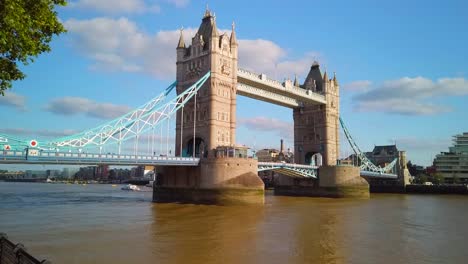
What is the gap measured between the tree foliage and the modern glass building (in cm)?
10422

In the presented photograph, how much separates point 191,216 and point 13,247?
70.3ft

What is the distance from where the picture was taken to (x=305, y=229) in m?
22.8

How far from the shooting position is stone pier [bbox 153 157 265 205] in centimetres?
3753

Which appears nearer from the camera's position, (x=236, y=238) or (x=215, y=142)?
(x=236, y=238)

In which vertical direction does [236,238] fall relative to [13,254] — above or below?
below

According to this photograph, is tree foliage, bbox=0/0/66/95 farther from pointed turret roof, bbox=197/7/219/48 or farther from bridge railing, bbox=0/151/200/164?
pointed turret roof, bbox=197/7/219/48

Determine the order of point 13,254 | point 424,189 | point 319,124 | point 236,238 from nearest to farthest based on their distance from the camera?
point 13,254, point 236,238, point 319,124, point 424,189

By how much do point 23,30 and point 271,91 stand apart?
4546 centimetres

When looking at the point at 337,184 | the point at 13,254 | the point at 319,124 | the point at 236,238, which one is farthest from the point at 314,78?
the point at 13,254

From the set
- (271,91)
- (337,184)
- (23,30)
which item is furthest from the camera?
(337,184)

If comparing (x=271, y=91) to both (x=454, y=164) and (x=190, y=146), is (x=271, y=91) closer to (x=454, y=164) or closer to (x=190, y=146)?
(x=190, y=146)

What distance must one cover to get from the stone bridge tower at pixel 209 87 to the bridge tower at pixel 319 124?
73.3 ft

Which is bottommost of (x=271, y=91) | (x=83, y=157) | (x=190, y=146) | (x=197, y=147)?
(x=83, y=157)

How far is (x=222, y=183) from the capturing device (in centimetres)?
3800
